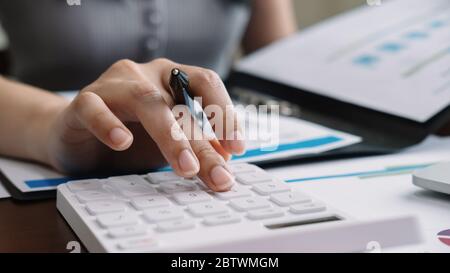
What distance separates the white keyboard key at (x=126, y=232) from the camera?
0.34 m

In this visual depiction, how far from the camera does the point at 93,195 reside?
419 millimetres

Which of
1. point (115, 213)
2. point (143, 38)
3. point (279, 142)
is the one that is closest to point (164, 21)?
point (143, 38)

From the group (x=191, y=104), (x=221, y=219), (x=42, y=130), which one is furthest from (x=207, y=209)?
(x=42, y=130)

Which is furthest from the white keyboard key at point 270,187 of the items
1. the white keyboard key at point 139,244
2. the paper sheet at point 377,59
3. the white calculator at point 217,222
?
the paper sheet at point 377,59

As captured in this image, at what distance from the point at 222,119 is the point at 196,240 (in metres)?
0.17

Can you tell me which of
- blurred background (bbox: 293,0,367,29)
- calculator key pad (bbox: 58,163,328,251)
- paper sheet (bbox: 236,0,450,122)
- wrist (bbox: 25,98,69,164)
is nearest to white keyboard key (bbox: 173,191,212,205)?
calculator key pad (bbox: 58,163,328,251)

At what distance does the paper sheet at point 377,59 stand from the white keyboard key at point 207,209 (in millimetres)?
308

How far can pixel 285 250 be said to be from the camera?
13.6 inches

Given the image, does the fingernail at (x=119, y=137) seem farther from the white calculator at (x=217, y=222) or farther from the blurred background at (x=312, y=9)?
the blurred background at (x=312, y=9)

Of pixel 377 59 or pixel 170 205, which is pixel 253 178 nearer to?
pixel 170 205

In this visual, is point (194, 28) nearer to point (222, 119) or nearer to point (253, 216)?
point (222, 119)

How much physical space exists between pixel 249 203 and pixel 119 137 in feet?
0.35

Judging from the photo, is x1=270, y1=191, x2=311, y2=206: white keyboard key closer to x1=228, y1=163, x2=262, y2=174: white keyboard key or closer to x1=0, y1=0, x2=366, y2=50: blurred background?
x1=228, y1=163, x2=262, y2=174: white keyboard key

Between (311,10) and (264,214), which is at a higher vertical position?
(311,10)
